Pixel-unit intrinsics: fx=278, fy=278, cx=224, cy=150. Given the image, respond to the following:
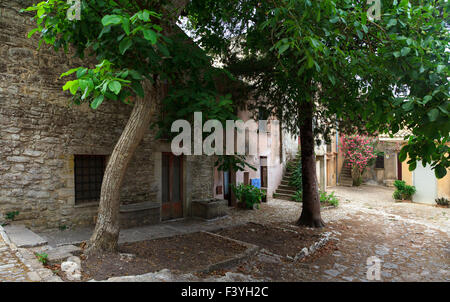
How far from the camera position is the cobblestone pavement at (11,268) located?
3004 mm

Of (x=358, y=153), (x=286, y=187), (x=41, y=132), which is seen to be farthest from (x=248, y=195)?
(x=358, y=153)

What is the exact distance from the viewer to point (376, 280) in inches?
188

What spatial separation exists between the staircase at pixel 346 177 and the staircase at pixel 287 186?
5468 millimetres

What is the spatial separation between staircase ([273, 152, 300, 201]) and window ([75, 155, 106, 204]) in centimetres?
850

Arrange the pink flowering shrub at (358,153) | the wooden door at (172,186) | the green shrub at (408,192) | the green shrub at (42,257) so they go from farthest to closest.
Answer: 1. the pink flowering shrub at (358,153)
2. the green shrub at (408,192)
3. the wooden door at (172,186)
4. the green shrub at (42,257)

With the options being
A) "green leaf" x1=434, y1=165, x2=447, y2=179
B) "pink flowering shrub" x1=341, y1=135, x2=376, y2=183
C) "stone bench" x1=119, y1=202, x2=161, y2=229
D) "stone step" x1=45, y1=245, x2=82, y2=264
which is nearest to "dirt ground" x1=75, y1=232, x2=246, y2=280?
"stone step" x1=45, y1=245, x2=82, y2=264

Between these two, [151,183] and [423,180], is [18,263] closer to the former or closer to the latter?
[151,183]

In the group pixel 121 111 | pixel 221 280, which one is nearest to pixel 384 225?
pixel 221 280

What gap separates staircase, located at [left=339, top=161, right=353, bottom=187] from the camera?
18013mm

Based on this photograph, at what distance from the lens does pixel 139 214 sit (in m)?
6.97

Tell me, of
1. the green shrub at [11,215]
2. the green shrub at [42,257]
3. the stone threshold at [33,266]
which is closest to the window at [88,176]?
the green shrub at [11,215]

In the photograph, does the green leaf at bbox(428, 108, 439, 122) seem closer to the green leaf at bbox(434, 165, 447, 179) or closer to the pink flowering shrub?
the green leaf at bbox(434, 165, 447, 179)

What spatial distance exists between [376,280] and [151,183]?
5.62 meters

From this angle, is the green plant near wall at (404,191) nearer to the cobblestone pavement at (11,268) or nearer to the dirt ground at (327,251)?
the dirt ground at (327,251)
